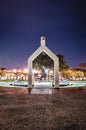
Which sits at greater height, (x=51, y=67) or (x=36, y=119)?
(x=51, y=67)

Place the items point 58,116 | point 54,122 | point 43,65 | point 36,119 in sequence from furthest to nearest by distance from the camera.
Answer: point 43,65, point 58,116, point 36,119, point 54,122

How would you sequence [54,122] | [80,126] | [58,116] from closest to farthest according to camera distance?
[80,126] < [54,122] < [58,116]

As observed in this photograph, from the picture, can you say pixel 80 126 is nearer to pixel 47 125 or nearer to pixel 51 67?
pixel 47 125

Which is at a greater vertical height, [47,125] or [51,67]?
[51,67]

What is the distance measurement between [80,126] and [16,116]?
2.81 meters

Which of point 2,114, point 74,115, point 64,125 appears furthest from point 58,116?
point 2,114

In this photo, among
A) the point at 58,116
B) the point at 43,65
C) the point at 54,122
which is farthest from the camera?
the point at 43,65

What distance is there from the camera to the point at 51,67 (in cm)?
4600

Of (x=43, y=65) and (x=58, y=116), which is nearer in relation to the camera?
(x=58, y=116)

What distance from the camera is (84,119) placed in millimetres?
7770

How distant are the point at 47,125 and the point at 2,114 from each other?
106 inches

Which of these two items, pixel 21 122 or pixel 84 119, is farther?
pixel 84 119

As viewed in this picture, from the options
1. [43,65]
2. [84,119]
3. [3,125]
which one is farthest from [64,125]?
[43,65]

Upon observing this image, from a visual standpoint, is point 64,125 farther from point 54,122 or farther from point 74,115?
point 74,115
